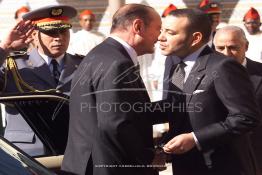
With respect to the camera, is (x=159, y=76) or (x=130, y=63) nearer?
(x=130, y=63)

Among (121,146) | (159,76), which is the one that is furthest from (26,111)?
(159,76)

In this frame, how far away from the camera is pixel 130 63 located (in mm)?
4215

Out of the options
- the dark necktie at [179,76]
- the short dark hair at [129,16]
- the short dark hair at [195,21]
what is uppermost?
the short dark hair at [129,16]

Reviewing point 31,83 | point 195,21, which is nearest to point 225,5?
point 31,83

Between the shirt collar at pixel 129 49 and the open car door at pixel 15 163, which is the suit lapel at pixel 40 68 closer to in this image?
the shirt collar at pixel 129 49

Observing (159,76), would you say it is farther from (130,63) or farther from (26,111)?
(130,63)

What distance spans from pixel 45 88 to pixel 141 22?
54.5 inches

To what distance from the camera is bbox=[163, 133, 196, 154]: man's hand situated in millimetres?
4348

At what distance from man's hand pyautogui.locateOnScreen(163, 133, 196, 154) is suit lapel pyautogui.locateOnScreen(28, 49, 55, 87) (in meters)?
1.47

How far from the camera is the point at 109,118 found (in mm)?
4105

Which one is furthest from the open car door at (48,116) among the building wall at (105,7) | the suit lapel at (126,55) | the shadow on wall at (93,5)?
the shadow on wall at (93,5)

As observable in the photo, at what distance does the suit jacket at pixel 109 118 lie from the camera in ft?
13.5

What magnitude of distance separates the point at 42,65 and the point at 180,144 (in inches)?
64.0

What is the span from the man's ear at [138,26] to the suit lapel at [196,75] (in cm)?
40
